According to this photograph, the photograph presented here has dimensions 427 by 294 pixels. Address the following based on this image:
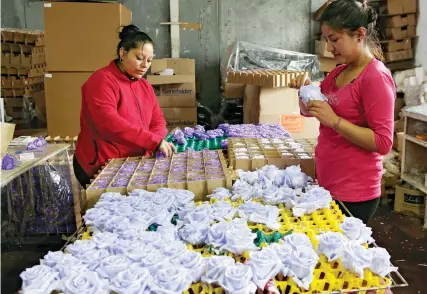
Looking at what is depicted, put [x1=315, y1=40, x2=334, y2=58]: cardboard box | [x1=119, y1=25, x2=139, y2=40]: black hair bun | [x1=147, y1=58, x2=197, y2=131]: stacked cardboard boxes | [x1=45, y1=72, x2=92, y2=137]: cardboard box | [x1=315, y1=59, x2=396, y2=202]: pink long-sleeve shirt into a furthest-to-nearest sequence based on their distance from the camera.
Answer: [x1=315, y1=40, x2=334, y2=58]: cardboard box < [x1=147, y1=58, x2=197, y2=131]: stacked cardboard boxes < [x1=45, y1=72, x2=92, y2=137]: cardboard box < [x1=119, y1=25, x2=139, y2=40]: black hair bun < [x1=315, y1=59, x2=396, y2=202]: pink long-sleeve shirt

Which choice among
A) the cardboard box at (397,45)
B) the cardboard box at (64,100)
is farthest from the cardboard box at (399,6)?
the cardboard box at (64,100)

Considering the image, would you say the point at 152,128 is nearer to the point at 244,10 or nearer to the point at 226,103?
the point at 226,103

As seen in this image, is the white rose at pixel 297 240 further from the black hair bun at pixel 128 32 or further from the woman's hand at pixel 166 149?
the black hair bun at pixel 128 32

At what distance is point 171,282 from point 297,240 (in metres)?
0.37

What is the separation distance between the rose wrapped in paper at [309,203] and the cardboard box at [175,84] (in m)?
3.42

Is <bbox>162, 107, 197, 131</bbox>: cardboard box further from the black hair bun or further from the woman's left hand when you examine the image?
the woman's left hand

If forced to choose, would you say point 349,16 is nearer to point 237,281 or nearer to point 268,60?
point 237,281

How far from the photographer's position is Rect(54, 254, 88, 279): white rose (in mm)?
1051

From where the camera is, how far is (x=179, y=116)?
489cm

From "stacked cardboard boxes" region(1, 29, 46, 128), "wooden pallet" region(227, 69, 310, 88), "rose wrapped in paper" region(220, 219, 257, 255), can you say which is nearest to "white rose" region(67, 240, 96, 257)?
"rose wrapped in paper" region(220, 219, 257, 255)

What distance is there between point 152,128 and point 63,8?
2.11m

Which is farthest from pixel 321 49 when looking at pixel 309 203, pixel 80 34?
pixel 309 203

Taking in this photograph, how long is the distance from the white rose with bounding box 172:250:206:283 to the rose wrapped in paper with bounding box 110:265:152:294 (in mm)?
98

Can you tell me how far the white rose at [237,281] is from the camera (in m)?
0.99
